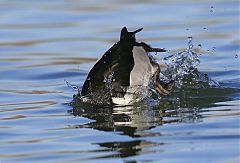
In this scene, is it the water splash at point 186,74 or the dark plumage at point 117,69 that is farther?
the water splash at point 186,74

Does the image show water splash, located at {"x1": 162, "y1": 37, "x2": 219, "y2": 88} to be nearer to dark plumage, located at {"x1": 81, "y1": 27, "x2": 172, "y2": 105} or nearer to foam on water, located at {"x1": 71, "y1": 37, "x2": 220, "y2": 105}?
foam on water, located at {"x1": 71, "y1": 37, "x2": 220, "y2": 105}

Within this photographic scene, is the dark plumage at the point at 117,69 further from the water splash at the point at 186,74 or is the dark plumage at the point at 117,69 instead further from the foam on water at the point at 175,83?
the water splash at the point at 186,74

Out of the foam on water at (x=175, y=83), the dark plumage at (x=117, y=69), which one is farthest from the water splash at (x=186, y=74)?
the dark plumage at (x=117, y=69)

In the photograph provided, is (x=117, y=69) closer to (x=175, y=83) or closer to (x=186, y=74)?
(x=175, y=83)

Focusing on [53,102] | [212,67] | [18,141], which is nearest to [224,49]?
[212,67]

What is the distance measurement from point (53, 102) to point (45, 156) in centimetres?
253

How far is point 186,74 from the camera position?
10.2 meters

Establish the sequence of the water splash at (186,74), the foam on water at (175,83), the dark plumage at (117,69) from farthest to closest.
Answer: the water splash at (186,74), the foam on water at (175,83), the dark plumage at (117,69)

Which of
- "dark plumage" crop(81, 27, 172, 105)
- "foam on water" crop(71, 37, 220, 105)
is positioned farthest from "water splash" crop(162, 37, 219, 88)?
"dark plumage" crop(81, 27, 172, 105)

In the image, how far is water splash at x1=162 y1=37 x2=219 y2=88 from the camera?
1005 centimetres

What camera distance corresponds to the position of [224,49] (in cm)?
1247

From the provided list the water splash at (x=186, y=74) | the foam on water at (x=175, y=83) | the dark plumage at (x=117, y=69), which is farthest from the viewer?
the water splash at (x=186, y=74)

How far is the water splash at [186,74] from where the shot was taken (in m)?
10.0

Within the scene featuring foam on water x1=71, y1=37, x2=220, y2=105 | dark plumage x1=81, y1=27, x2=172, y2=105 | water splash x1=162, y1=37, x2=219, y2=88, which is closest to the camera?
dark plumage x1=81, y1=27, x2=172, y2=105
